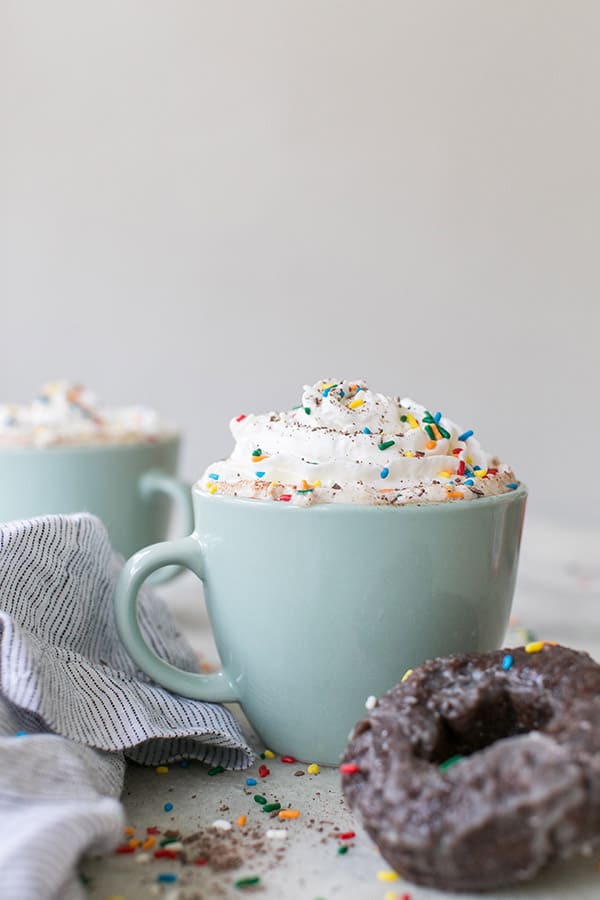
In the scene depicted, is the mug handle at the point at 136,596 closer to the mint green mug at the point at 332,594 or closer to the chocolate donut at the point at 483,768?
the mint green mug at the point at 332,594

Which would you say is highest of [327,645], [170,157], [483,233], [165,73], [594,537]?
[165,73]

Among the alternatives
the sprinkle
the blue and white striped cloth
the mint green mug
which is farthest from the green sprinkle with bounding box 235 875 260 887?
the mint green mug

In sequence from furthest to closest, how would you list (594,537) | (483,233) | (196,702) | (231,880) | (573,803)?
(483,233) → (594,537) → (196,702) → (231,880) → (573,803)

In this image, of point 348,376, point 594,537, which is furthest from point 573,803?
point 348,376

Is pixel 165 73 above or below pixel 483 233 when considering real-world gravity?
above

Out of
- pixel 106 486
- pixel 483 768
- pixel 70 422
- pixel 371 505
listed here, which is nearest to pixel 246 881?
pixel 483 768

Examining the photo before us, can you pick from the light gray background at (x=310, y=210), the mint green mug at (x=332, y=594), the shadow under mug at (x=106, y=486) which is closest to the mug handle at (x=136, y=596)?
the mint green mug at (x=332, y=594)

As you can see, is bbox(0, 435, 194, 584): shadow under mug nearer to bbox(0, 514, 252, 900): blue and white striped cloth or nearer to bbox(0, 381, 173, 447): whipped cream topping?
bbox(0, 381, 173, 447): whipped cream topping

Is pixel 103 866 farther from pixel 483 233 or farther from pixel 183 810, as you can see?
pixel 483 233

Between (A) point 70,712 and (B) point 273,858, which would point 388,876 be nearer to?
(B) point 273,858
